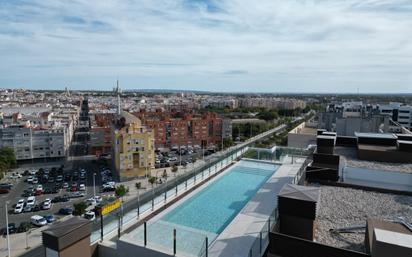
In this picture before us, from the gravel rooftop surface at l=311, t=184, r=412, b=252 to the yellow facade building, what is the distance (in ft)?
49.4

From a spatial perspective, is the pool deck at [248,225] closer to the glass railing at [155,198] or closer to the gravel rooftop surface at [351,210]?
the gravel rooftop surface at [351,210]

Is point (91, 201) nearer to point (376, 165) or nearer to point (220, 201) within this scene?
point (220, 201)

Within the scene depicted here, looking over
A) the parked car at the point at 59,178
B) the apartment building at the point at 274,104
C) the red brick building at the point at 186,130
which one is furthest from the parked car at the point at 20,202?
the apartment building at the point at 274,104

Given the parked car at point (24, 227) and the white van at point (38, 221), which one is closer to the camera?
the parked car at point (24, 227)

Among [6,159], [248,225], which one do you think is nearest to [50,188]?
[6,159]

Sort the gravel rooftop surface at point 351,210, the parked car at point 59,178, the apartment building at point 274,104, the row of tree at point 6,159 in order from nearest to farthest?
the gravel rooftop surface at point 351,210 < the parked car at point 59,178 < the row of tree at point 6,159 < the apartment building at point 274,104

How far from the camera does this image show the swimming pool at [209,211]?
4.66 metres

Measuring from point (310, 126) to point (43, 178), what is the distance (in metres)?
20.6

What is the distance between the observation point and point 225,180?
9.45m

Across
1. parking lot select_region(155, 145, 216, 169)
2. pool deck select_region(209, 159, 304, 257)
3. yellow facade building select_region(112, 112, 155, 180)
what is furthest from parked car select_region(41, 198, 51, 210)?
pool deck select_region(209, 159, 304, 257)

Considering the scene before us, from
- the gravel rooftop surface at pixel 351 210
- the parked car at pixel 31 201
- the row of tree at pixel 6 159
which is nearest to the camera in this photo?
the gravel rooftop surface at pixel 351 210

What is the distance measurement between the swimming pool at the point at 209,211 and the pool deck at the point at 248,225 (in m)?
0.23

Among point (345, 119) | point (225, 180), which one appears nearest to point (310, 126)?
point (345, 119)

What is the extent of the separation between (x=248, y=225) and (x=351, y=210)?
6.27 feet
